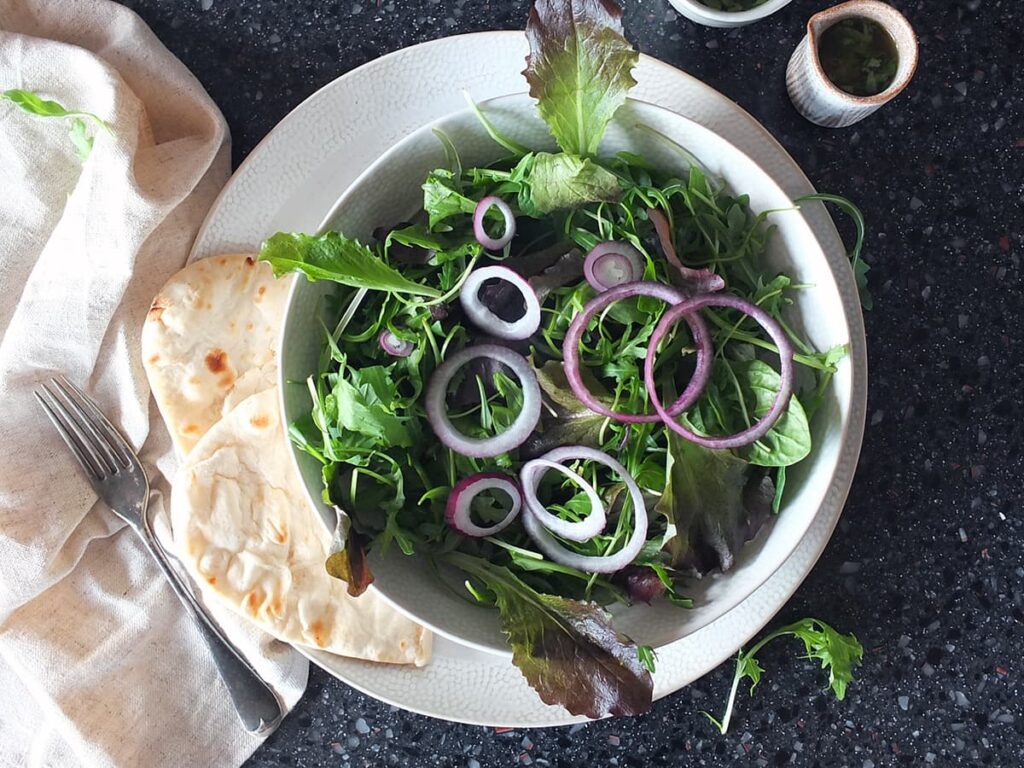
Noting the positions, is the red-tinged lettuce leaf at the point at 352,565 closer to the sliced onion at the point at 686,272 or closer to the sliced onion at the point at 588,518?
the sliced onion at the point at 588,518

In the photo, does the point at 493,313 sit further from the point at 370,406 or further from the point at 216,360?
the point at 216,360

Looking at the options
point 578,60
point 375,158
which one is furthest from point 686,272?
point 375,158

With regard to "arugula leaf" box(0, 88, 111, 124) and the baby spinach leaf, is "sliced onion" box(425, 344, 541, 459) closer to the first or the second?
the baby spinach leaf

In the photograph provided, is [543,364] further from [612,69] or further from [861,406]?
[861,406]

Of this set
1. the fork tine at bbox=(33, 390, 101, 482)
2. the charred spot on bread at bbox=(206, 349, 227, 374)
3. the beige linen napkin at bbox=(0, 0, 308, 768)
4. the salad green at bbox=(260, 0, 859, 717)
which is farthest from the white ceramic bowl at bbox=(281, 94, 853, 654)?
the fork tine at bbox=(33, 390, 101, 482)

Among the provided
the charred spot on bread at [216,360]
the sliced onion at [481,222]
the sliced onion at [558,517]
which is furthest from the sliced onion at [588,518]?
the charred spot on bread at [216,360]
